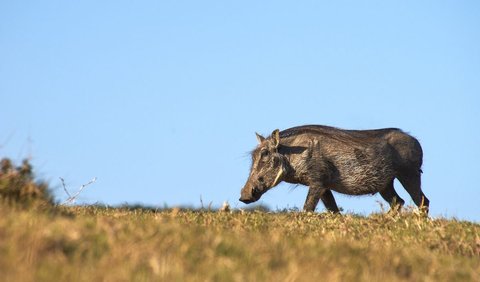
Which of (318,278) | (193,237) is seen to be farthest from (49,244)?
(318,278)

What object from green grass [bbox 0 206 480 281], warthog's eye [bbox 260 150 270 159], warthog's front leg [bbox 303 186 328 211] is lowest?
green grass [bbox 0 206 480 281]

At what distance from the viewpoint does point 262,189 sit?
14.7 m

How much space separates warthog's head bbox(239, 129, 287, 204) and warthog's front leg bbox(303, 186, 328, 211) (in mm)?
609

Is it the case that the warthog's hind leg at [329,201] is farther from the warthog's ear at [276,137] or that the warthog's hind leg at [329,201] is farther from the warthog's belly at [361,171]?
the warthog's ear at [276,137]

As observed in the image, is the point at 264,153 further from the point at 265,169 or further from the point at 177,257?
the point at 177,257

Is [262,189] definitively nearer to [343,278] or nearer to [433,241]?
[433,241]

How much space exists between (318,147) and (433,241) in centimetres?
611

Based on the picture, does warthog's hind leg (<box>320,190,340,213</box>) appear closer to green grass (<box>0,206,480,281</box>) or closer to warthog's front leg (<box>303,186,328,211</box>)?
warthog's front leg (<box>303,186,328,211</box>)

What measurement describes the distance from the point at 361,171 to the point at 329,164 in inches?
21.5

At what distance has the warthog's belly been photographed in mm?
14531

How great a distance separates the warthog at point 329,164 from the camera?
14484 millimetres

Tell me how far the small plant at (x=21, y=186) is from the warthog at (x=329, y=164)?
7.11 m

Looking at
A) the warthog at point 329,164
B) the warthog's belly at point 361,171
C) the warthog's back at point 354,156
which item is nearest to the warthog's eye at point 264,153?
the warthog at point 329,164

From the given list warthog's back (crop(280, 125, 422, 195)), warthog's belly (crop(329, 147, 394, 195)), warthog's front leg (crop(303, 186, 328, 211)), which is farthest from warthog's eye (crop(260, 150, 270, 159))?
warthog's belly (crop(329, 147, 394, 195))
